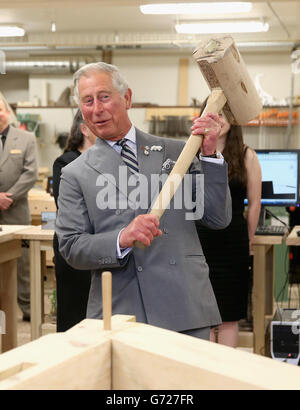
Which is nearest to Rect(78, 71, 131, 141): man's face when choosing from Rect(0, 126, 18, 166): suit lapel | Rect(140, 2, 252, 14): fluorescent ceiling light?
Rect(0, 126, 18, 166): suit lapel

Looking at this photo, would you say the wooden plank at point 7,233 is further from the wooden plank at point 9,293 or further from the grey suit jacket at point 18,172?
the grey suit jacket at point 18,172

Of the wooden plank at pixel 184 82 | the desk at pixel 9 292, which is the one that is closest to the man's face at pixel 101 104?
the desk at pixel 9 292

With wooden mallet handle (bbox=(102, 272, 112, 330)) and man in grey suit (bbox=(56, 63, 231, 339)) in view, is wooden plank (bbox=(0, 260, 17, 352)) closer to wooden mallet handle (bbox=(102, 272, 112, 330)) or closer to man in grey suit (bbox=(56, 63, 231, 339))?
man in grey suit (bbox=(56, 63, 231, 339))

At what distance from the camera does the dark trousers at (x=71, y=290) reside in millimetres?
3207

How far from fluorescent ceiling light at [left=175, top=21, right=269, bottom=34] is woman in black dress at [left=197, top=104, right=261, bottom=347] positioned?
5990mm

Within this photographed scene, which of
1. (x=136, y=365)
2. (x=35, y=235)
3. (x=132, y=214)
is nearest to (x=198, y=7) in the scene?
(x=35, y=235)

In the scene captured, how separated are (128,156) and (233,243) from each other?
1538 mm

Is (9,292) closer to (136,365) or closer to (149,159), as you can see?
(149,159)

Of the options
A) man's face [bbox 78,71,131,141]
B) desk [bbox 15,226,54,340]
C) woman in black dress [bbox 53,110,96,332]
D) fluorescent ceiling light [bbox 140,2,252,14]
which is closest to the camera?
man's face [bbox 78,71,131,141]

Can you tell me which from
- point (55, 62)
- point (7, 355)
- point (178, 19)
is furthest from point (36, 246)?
point (55, 62)

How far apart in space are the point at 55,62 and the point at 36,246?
758 cm

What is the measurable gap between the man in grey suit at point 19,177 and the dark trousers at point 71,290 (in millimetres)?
1984

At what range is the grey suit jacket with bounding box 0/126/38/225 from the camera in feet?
17.0

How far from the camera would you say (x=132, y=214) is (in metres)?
1.88
